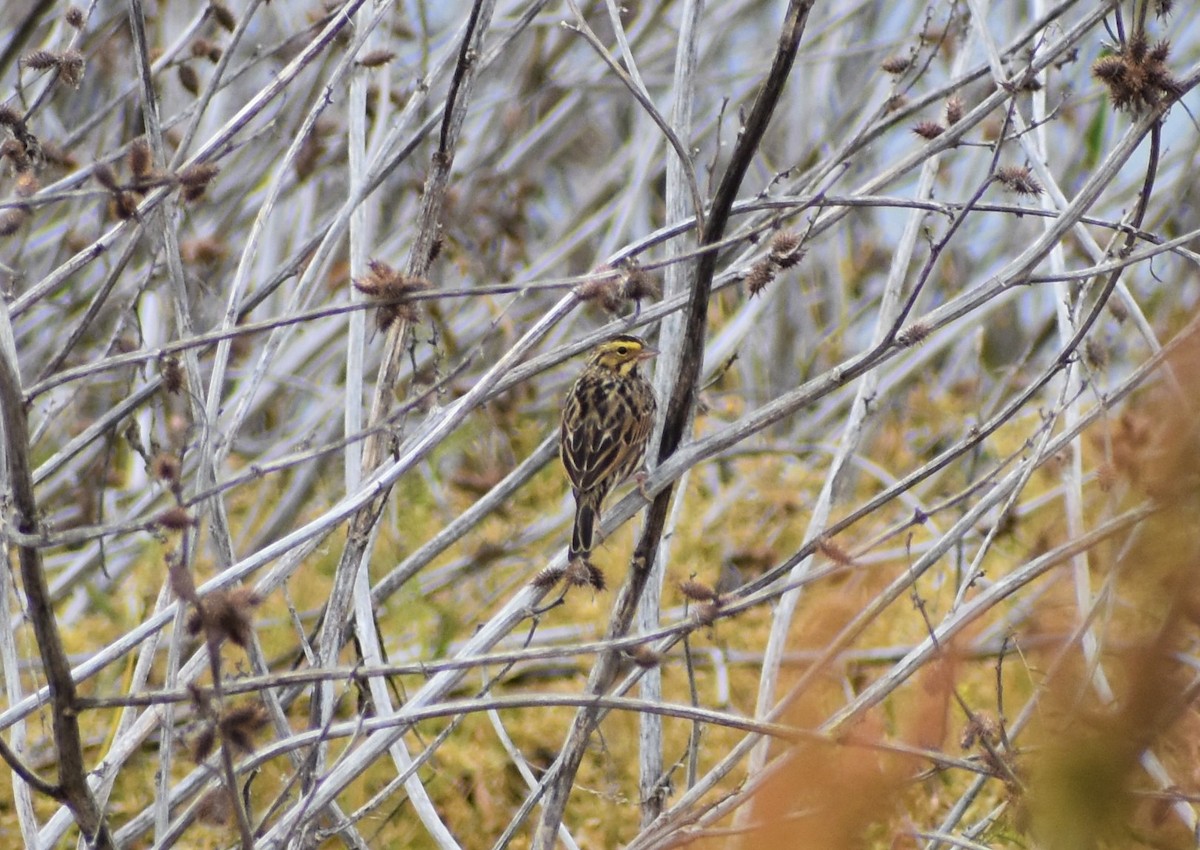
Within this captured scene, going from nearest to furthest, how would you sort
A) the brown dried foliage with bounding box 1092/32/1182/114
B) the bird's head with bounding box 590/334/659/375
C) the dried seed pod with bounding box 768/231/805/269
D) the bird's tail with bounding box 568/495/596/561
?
the brown dried foliage with bounding box 1092/32/1182/114
the dried seed pod with bounding box 768/231/805/269
the bird's tail with bounding box 568/495/596/561
the bird's head with bounding box 590/334/659/375

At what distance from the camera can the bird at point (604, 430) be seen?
505 centimetres

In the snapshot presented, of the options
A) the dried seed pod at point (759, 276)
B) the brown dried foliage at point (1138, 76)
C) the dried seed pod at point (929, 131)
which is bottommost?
the brown dried foliage at point (1138, 76)

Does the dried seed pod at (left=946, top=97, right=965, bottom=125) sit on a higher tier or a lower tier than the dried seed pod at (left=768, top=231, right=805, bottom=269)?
higher

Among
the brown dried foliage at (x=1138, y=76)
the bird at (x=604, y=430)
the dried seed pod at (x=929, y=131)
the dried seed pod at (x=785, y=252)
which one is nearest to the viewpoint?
the brown dried foliage at (x=1138, y=76)

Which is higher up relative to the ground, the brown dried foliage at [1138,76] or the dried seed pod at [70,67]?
the dried seed pod at [70,67]

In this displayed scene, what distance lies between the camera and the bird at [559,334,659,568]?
505 cm

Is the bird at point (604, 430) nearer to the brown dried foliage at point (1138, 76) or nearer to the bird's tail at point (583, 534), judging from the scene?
the bird's tail at point (583, 534)

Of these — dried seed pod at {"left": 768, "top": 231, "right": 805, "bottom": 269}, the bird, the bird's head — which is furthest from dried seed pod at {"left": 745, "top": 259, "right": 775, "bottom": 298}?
the bird's head

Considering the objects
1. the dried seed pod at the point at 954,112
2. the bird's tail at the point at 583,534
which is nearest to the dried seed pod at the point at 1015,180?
the dried seed pod at the point at 954,112

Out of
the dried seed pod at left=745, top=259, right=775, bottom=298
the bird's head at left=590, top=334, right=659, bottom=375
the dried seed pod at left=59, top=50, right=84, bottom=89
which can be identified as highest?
the dried seed pod at left=59, top=50, right=84, bottom=89

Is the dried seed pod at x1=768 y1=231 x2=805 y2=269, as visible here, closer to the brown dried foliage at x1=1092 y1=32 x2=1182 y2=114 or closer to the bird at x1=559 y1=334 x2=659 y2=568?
the brown dried foliage at x1=1092 y1=32 x2=1182 y2=114

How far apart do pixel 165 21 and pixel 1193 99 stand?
599 cm

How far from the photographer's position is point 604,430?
209 inches

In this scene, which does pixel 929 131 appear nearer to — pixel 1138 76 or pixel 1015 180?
pixel 1015 180
